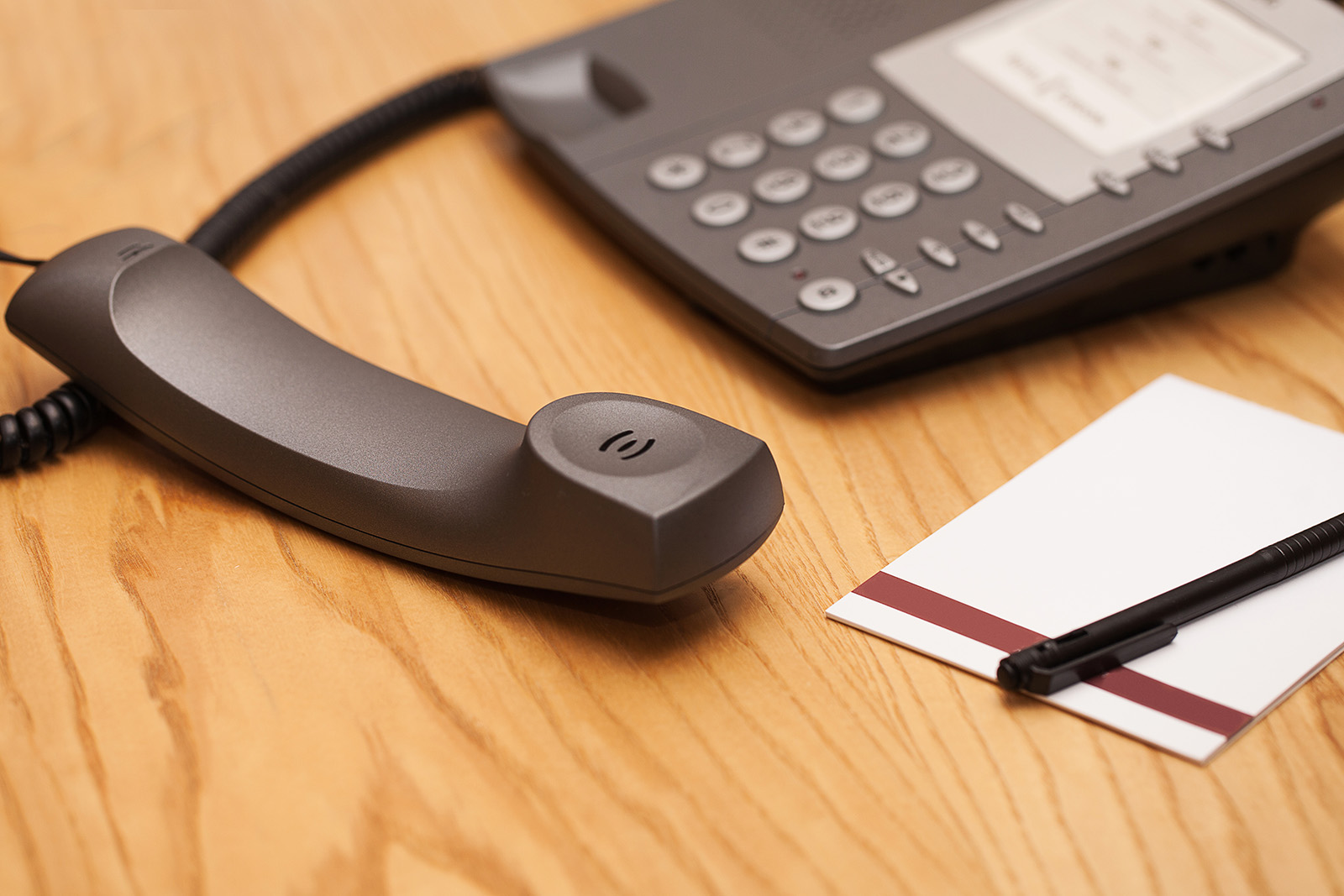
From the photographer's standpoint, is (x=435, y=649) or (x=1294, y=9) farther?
(x=1294, y=9)

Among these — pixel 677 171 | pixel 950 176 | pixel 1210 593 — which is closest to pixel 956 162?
pixel 950 176

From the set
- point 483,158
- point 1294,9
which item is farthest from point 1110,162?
point 483,158

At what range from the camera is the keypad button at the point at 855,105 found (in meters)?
0.52

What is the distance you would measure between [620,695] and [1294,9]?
0.42 m

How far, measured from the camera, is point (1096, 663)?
32cm

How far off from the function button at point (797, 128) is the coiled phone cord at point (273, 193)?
0.19 metres

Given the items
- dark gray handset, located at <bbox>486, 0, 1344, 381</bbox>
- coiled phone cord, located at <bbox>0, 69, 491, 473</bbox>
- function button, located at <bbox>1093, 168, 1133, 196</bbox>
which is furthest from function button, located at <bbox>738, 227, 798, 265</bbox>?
coiled phone cord, located at <bbox>0, 69, 491, 473</bbox>

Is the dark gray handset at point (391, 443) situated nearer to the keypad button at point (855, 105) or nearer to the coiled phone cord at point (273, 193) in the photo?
the coiled phone cord at point (273, 193)

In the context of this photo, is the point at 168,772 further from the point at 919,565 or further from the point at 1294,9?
the point at 1294,9

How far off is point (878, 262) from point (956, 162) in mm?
75

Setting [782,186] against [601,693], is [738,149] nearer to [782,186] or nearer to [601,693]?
[782,186]

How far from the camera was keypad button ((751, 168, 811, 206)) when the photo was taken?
486mm

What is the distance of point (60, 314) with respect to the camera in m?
0.40

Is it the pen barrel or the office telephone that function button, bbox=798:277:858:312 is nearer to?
the office telephone
